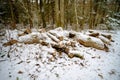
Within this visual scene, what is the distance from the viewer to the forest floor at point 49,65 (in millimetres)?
5168

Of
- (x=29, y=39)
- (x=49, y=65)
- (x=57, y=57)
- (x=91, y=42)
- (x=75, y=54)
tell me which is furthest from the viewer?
(x=91, y=42)

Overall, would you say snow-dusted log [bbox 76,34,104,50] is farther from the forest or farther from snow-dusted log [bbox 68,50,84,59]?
snow-dusted log [bbox 68,50,84,59]

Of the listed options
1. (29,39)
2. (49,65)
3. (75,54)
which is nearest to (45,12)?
(29,39)

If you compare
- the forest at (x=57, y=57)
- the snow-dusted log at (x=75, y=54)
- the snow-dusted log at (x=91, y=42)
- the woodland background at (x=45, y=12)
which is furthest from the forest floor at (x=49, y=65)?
the woodland background at (x=45, y=12)

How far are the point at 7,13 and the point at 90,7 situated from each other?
1123 cm

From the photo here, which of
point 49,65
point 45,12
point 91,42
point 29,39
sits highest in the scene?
point 45,12

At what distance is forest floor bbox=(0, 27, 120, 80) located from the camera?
517 centimetres

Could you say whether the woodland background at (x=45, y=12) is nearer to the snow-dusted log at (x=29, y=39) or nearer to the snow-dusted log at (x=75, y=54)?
the snow-dusted log at (x=29, y=39)

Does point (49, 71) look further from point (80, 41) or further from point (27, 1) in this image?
point (27, 1)

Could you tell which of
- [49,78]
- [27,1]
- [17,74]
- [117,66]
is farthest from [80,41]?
[27,1]

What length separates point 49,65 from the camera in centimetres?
571

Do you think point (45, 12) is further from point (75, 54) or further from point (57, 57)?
point (57, 57)

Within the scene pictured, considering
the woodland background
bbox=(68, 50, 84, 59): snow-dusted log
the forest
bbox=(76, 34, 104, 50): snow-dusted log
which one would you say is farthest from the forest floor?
the woodland background

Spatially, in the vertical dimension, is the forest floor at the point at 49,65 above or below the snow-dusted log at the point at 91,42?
below
